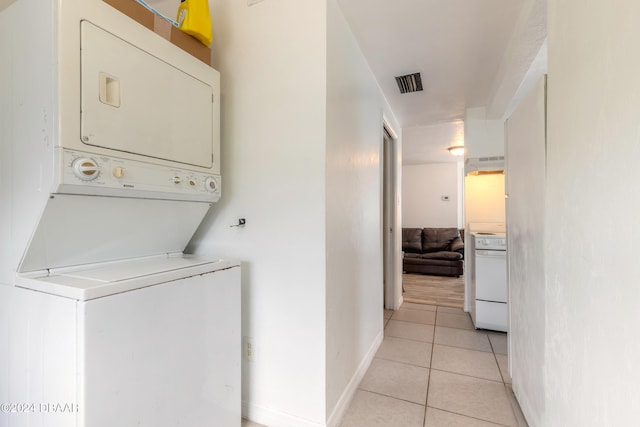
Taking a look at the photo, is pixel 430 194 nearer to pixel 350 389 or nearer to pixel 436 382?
pixel 436 382

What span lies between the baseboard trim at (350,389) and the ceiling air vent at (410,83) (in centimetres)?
216

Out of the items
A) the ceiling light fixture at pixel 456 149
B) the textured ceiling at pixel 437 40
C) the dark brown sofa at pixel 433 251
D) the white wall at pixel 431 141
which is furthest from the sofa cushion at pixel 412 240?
the textured ceiling at pixel 437 40

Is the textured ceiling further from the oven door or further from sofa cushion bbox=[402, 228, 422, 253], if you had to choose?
sofa cushion bbox=[402, 228, 422, 253]

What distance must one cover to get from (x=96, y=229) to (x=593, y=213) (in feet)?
5.22

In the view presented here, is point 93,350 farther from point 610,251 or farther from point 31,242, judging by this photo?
point 610,251

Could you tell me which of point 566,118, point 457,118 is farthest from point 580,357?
point 457,118

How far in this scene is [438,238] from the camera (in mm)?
5977

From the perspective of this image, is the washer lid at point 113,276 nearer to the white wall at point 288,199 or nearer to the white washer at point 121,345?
the white washer at point 121,345

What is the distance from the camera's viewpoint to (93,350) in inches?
34.5

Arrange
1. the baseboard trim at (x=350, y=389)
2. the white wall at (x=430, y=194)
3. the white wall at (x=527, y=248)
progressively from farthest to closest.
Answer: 1. the white wall at (x=430, y=194)
2. the baseboard trim at (x=350, y=389)
3. the white wall at (x=527, y=248)

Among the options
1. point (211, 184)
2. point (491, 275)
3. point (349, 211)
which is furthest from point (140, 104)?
point (491, 275)

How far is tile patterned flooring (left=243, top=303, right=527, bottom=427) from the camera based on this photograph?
1.63m

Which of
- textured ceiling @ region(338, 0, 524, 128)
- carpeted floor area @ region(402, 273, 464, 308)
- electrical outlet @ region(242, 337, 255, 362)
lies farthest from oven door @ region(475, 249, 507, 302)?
electrical outlet @ region(242, 337, 255, 362)

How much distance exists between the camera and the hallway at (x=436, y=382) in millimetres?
1630
